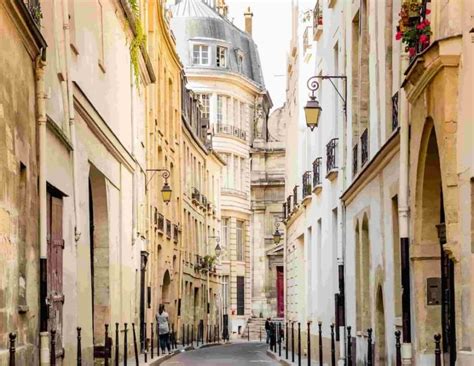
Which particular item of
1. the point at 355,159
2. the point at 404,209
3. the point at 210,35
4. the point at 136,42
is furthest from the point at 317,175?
the point at 210,35

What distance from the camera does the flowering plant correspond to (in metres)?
12.8

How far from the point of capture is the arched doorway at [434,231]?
1361 centimetres

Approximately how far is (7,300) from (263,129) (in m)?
60.8

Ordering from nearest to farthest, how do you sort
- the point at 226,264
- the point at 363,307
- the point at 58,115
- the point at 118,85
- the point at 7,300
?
the point at 7,300
the point at 58,115
the point at 363,307
the point at 118,85
the point at 226,264

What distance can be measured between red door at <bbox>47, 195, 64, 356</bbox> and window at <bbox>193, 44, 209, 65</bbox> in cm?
5201

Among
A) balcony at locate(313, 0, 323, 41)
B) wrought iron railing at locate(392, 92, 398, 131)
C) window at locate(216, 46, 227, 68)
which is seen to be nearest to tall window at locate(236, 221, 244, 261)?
window at locate(216, 46, 227, 68)

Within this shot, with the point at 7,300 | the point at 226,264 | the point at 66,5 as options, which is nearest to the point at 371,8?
the point at 66,5

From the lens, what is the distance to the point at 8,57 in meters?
12.7

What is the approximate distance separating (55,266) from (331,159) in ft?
32.9

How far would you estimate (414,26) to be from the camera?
13594 millimetres

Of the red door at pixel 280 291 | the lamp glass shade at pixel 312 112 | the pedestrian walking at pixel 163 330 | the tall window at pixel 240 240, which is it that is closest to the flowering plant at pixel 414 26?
the lamp glass shade at pixel 312 112

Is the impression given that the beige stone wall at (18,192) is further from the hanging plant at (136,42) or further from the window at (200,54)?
the window at (200,54)

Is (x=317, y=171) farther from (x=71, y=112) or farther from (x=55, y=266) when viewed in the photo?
(x=55, y=266)

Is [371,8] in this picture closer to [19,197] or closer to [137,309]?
[19,197]
